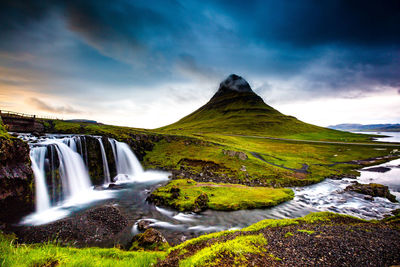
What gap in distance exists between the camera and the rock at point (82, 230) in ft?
43.1

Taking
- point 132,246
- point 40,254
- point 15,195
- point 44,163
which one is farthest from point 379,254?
point 44,163

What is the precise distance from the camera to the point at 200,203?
2038 centimetres

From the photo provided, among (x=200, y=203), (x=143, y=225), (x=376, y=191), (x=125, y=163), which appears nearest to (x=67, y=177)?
(x=125, y=163)

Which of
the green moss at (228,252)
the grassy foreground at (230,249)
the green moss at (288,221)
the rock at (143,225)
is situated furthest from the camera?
A: the rock at (143,225)

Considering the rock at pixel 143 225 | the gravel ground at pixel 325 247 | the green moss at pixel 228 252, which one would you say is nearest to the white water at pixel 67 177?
the rock at pixel 143 225

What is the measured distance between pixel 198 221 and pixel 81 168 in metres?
23.1

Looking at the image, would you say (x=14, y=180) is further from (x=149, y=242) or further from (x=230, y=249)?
(x=230, y=249)

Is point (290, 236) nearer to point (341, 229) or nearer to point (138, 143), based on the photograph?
point (341, 229)

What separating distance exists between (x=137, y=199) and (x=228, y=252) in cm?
1786

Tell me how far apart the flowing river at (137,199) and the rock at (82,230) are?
160cm

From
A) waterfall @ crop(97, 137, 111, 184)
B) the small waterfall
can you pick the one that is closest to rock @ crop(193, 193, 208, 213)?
the small waterfall

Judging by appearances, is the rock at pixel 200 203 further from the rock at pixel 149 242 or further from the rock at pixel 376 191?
the rock at pixel 376 191

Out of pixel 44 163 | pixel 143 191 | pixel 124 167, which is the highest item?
pixel 44 163

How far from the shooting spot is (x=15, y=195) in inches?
668
